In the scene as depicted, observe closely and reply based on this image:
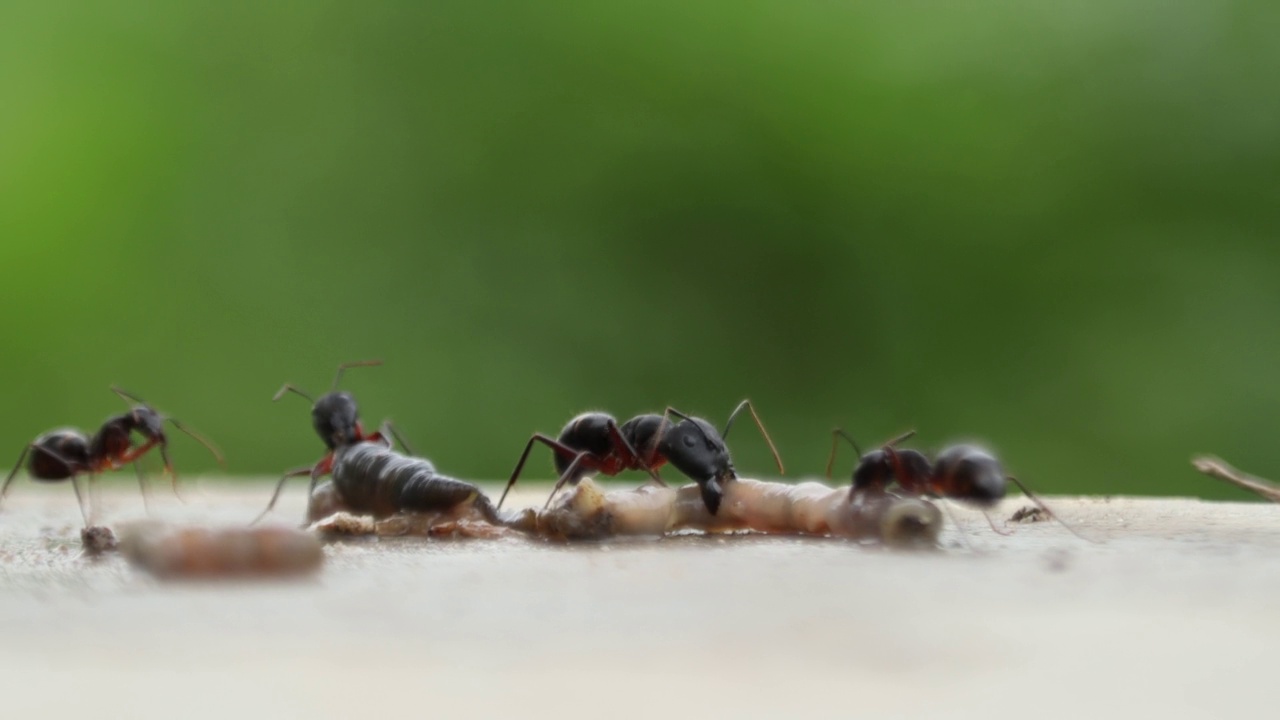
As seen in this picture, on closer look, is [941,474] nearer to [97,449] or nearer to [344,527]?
[344,527]

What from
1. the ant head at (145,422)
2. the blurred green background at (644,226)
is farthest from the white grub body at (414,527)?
the blurred green background at (644,226)

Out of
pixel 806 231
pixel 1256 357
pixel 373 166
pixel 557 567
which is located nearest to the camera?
pixel 557 567

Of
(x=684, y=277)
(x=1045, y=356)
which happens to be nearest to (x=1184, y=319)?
(x=1045, y=356)

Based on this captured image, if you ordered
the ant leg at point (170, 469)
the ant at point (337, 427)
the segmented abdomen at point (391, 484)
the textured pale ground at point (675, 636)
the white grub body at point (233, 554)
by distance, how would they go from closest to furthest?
the textured pale ground at point (675, 636), the white grub body at point (233, 554), the segmented abdomen at point (391, 484), the ant at point (337, 427), the ant leg at point (170, 469)

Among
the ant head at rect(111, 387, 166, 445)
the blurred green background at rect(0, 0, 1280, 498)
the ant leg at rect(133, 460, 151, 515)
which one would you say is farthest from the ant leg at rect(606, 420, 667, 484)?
the blurred green background at rect(0, 0, 1280, 498)

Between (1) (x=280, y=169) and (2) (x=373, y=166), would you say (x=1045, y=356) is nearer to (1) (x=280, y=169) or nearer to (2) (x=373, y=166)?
(2) (x=373, y=166)

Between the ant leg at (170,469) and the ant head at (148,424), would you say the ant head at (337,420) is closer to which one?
the ant leg at (170,469)

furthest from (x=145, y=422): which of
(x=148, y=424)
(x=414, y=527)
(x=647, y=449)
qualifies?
(x=647, y=449)
